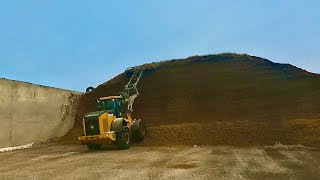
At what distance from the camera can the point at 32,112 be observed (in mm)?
19359

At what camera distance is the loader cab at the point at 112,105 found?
16625 millimetres

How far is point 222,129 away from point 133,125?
4.93m

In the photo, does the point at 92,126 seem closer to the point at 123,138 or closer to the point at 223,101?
the point at 123,138

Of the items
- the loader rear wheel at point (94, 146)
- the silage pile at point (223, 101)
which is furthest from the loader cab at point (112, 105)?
the silage pile at point (223, 101)

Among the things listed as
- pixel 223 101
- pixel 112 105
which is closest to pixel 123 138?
pixel 112 105

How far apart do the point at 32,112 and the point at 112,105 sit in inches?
223

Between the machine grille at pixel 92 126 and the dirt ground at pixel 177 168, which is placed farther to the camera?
the machine grille at pixel 92 126

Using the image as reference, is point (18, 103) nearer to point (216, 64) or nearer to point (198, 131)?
point (198, 131)

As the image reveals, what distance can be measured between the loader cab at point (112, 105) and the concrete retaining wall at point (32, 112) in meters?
4.88

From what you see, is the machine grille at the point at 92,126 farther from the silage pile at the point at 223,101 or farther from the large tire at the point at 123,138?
the silage pile at the point at 223,101

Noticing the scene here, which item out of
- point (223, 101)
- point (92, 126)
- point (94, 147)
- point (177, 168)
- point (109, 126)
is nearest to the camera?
point (177, 168)

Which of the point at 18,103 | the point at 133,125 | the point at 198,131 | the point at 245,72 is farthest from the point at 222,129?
the point at 18,103

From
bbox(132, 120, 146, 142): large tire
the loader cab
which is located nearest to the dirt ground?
the loader cab

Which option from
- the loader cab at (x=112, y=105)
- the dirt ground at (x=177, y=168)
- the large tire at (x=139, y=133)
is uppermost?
the loader cab at (x=112, y=105)
